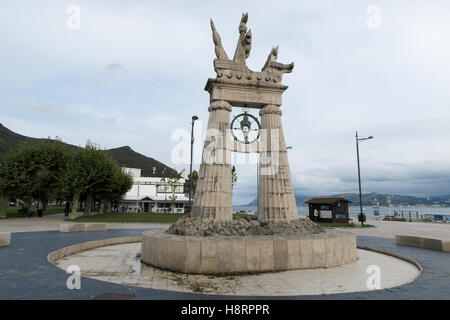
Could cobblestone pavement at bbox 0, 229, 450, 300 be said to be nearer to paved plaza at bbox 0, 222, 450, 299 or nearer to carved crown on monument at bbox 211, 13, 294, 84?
paved plaza at bbox 0, 222, 450, 299

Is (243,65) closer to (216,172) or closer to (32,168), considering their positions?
(216,172)

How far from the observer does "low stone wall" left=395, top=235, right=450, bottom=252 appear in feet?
42.1

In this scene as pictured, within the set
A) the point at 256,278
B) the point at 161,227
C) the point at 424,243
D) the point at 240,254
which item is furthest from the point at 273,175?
the point at 161,227

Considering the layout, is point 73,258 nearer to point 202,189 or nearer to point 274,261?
point 202,189

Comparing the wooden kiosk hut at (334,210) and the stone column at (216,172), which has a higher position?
the stone column at (216,172)

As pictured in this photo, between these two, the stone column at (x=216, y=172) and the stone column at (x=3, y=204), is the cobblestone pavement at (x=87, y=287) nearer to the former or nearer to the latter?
the stone column at (x=216, y=172)

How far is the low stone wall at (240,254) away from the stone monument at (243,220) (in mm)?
26

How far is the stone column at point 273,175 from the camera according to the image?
12.0 m

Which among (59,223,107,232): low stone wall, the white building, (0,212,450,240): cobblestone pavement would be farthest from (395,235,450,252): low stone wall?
the white building

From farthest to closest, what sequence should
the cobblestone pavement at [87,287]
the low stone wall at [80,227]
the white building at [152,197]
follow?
the white building at [152,197], the low stone wall at [80,227], the cobblestone pavement at [87,287]

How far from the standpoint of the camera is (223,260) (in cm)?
849

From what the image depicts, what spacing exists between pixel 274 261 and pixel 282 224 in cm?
286

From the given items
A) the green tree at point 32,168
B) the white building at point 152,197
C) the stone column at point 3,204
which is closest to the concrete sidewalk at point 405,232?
the green tree at point 32,168

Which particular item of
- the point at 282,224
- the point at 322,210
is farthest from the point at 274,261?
the point at 322,210
